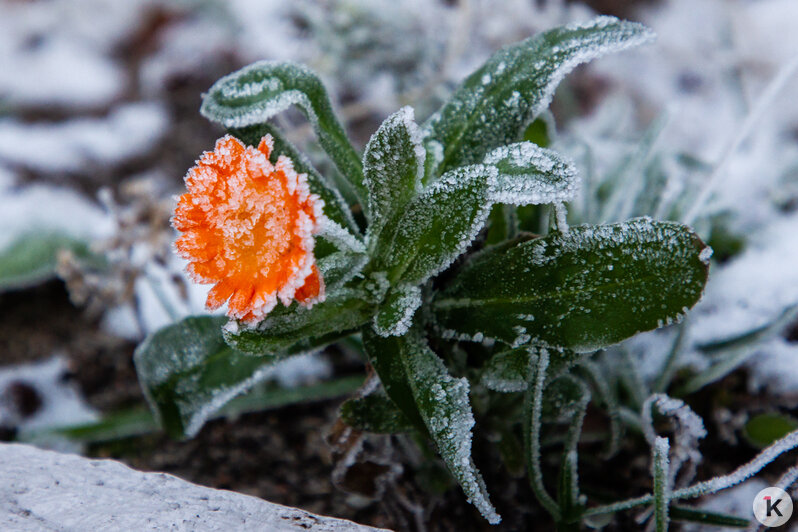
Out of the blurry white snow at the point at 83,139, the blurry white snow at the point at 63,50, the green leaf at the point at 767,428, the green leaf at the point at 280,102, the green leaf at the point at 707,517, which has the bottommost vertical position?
the green leaf at the point at 707,517

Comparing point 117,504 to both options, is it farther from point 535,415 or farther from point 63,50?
point 63,50

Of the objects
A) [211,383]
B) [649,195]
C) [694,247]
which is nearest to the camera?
[694,247]

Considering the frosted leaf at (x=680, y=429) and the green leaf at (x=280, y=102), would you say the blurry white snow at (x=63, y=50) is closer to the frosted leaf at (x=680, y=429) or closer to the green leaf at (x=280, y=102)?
the green leaf at (x=280, y=102)

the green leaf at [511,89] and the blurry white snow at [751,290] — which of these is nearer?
the green leaf at [511,89]

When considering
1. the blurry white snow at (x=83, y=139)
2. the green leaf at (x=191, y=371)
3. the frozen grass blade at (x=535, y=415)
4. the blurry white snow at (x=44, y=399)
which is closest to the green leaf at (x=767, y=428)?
the frozen grass blade at (x=535, y=415)

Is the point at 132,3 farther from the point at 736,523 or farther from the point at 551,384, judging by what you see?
the point at 736,523

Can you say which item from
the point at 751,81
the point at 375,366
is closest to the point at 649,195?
the point at 375,366
